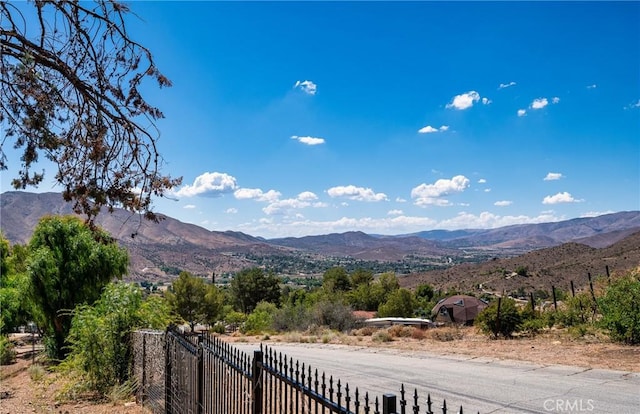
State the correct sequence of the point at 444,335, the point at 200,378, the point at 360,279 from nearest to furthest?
the point at 200,378 → the point at 444,335 → the point at 360,279

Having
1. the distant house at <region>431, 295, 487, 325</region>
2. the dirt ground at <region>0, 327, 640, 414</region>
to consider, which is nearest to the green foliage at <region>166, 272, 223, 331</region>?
the distant house at <region>431, 295, 487, 325</region>

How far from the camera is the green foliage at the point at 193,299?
190ft

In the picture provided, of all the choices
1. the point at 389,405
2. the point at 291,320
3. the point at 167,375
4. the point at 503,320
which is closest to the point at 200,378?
the point at 167,375

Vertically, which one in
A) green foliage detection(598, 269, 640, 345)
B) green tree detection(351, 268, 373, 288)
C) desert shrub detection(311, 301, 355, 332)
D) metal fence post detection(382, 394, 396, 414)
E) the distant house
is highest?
metal fence post detection(382, 394, 396, 414)

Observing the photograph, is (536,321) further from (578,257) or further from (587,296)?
(578,257)

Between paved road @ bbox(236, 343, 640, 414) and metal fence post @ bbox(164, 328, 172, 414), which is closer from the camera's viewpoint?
metal fence post @ bbox(164, 328, 172, 414)

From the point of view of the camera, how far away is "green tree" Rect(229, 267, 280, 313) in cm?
7381

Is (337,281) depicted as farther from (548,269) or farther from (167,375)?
(167,375)

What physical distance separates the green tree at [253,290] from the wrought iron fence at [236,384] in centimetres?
6619

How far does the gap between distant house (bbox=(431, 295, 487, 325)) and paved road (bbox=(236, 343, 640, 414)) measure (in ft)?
117

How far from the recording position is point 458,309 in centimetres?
5356

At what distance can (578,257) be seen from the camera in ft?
259

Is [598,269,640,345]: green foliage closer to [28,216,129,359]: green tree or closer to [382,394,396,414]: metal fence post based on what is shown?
[382,394,396,414]: metal fence post

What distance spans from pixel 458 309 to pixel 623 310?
1483 inches
